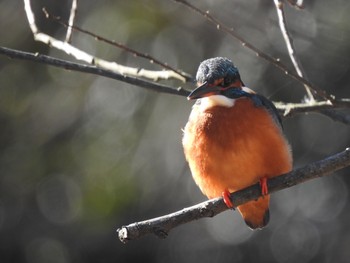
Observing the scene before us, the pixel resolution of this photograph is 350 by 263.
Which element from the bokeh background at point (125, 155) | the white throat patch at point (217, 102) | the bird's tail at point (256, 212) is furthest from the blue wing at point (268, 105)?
the bokeh background at point (125, 155)

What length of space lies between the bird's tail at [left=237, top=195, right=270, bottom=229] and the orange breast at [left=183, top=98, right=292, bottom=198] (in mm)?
307

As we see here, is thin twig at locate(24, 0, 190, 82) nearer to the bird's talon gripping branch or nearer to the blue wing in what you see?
the blue wing

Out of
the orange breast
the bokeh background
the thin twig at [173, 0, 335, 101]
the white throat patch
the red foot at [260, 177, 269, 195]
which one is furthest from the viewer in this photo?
the bokeh background

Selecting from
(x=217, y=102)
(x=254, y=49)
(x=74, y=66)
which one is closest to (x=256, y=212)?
(x=217, y=102)

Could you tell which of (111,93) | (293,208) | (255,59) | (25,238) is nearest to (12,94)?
(111,93)

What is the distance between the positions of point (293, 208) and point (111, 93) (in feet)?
6.46

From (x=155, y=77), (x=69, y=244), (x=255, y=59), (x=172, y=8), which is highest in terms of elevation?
(x=172, y=8)

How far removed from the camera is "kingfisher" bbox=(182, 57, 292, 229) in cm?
396

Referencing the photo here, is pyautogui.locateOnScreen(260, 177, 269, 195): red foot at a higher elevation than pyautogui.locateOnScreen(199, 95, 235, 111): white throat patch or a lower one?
lower

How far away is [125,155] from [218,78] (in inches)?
122

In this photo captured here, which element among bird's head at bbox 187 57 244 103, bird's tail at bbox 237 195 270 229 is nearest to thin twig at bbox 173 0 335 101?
bird's head at bbox 187 57 244 103

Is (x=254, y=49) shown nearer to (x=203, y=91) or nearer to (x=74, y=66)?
(x=203, y=91)

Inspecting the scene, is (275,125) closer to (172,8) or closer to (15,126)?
(172,8)

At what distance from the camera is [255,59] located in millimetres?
A: 6738
